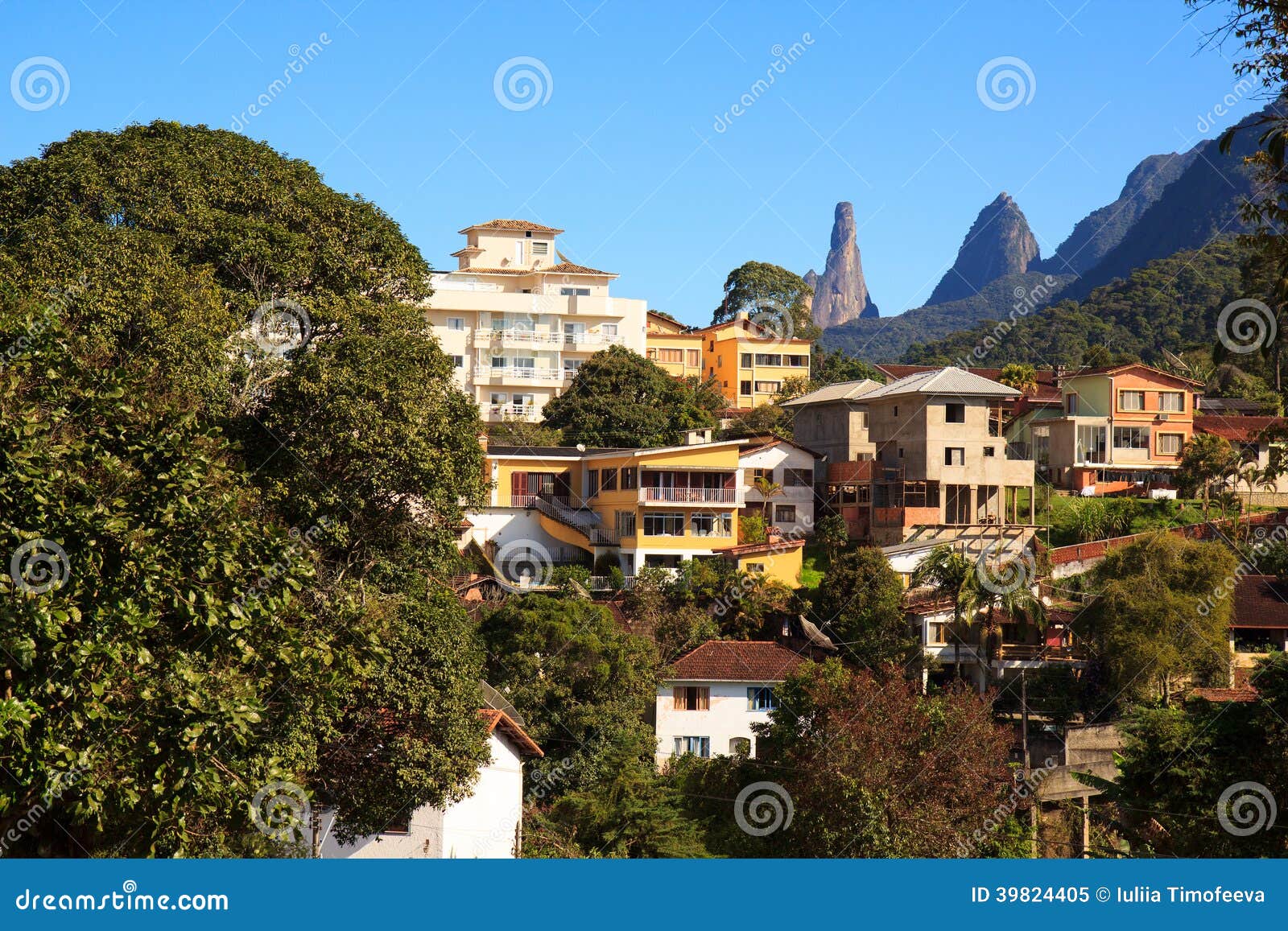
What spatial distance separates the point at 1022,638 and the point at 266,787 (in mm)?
26642

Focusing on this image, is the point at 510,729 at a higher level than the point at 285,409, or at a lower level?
lower

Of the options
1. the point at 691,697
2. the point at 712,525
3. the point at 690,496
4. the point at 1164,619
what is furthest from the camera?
the point at 712,525

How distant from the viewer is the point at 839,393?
49.7 metres

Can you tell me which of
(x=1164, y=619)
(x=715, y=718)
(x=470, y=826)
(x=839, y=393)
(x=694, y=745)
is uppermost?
(x=839, y=393)

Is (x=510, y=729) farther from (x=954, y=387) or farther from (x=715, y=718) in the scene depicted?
(x=954, y=387)

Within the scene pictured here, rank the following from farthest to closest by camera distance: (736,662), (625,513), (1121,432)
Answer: (1121,432) < (625,513) < (736,662)

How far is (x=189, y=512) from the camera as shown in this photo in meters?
13.4

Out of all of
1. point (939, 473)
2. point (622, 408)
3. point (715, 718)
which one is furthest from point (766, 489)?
point (715, 718)

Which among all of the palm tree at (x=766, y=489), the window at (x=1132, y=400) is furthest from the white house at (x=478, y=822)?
the window at (x=1132, y=400)

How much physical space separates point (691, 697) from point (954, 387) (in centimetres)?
1544

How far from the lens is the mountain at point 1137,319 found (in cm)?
9144

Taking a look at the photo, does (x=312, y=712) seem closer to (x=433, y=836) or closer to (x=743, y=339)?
(x=433, y=836)

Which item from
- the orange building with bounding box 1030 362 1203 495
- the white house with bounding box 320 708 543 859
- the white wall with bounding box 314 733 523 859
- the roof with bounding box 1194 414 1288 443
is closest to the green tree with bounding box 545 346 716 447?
the orange building with bounding box 1030 362 1203 495

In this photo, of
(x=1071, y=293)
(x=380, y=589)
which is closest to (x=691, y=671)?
(x=380, y=589)
